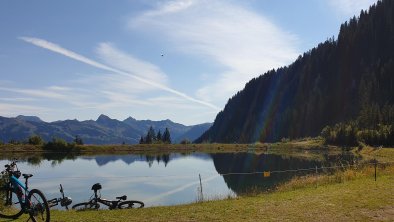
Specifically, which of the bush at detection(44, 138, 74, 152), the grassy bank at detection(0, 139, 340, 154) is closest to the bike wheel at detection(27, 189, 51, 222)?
the grassy bank at detection(0, 139, 340, 154)

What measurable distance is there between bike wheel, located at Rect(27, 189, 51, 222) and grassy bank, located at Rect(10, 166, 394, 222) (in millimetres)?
2159

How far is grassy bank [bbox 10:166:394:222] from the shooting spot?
17672mm

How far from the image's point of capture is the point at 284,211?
1909 centimetres

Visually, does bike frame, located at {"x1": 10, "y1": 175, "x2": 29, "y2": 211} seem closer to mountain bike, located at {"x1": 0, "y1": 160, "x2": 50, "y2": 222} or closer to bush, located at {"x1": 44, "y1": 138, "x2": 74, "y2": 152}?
mountain bike, located at {"x1": 0, "y1": 160, "x2": 50, "y2": 222}

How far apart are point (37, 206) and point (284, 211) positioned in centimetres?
1089

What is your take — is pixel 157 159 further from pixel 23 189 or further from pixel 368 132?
pixel 23 189

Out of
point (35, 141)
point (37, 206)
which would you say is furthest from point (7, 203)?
point (35, 141)

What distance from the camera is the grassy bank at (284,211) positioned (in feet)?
58.0

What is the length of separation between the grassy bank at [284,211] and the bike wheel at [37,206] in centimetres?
216

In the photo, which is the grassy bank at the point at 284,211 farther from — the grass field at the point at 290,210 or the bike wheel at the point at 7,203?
the bike wheel at the point at 7,203

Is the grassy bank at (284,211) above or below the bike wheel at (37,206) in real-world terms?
below

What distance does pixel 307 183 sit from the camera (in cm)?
3209

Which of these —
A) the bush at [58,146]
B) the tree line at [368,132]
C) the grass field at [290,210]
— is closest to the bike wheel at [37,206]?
the grass field at [290,210]

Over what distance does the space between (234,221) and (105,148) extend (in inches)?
5357
